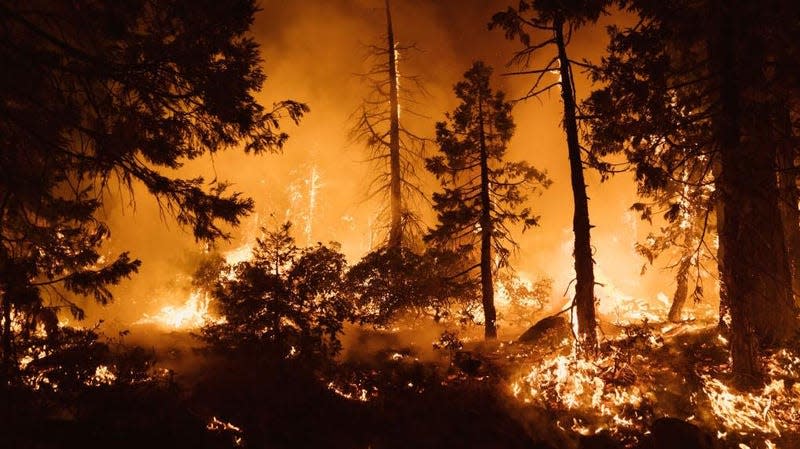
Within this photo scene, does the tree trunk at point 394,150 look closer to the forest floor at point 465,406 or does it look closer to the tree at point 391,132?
the tree at point 391,132

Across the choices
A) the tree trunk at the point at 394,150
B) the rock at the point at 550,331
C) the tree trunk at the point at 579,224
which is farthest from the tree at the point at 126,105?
the tree trunk at the point at 394,150

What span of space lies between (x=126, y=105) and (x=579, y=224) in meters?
9.22

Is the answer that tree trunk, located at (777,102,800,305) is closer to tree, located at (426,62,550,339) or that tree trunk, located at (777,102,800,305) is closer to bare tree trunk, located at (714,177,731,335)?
bare tree trunk, located at (714,177,731,335)

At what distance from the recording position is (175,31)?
661 centimetres

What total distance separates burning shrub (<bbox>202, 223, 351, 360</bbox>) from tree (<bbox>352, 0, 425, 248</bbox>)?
32.1 feet

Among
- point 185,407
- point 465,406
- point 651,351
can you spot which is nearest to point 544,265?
point 651,351

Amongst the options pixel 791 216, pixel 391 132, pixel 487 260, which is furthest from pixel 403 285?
pixel 791 216

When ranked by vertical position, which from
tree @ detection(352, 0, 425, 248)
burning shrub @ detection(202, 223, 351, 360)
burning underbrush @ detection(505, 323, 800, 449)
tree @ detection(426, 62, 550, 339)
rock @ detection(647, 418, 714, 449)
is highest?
tree @ detection(352, 0, 425, 248)

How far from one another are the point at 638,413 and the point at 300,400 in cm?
614

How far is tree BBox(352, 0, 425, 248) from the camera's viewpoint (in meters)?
19.8

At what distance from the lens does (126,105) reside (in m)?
6.70

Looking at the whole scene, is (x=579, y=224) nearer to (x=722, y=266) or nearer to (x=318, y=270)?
(x=722, y=266)

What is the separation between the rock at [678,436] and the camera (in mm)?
6828

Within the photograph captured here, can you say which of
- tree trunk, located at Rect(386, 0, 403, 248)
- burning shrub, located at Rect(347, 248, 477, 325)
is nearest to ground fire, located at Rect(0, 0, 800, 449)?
burning shrub, located at Rect(347, 248, 477, 325)
